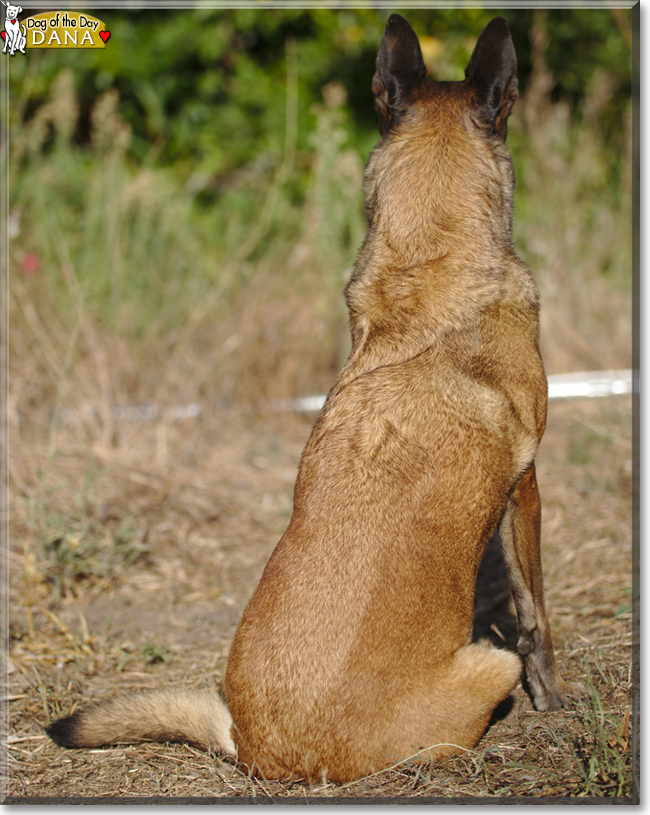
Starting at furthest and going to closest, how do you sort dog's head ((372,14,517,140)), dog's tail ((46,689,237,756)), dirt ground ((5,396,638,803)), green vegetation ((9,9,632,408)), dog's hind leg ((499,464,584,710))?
1. green vegetation ((9,9,632,408))
2. dog's head ((372,14,517,140))
3. dog's hind leg ((499,464,584,710))
4. dog's tail ((46,689,237,756))
5. dirt ground ((5,396,638,803))

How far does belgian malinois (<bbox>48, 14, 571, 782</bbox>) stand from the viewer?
198 cm

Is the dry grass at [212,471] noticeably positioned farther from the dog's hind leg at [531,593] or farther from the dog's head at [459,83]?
the dog's head at [459,83]

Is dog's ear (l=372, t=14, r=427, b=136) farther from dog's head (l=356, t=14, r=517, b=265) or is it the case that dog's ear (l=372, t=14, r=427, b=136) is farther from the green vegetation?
the green vegetation

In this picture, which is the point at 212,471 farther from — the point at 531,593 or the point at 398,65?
the point at 398,65

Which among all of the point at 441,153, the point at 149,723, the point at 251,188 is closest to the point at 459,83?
the point at 441,153

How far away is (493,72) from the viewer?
2.53m

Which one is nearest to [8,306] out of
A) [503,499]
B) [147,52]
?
[503,499]

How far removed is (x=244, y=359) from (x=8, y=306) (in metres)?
1.58

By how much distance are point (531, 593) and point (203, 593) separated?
62.7 inches

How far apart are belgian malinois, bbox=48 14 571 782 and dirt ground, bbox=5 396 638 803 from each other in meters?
0.10

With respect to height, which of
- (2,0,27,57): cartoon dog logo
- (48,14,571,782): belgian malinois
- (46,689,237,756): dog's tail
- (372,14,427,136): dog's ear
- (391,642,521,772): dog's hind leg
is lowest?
(46,689,237,756): dog's tail

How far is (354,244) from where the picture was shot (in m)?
6.06

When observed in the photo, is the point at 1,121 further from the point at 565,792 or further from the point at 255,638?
the point at 565,792

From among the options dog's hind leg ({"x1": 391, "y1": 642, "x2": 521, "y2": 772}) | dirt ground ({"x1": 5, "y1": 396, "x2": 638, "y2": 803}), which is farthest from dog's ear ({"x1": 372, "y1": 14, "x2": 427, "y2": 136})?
dirt ground ({"x1": 5, "y1": 396, "x2": 638, "y2": 803})
